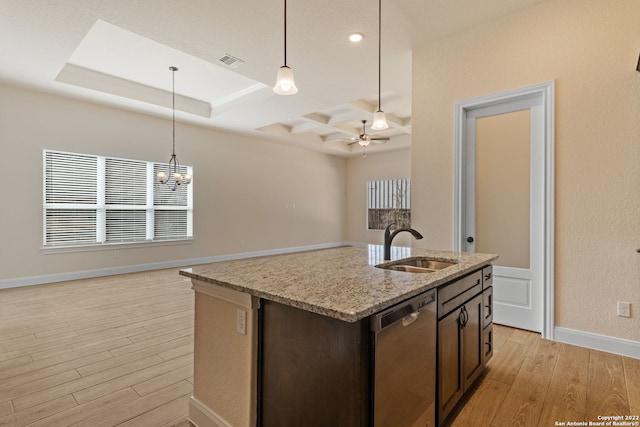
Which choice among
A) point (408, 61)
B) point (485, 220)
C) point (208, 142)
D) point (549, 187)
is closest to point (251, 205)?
point (208, 142)

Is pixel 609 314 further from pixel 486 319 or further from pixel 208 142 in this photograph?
pixel 208 142

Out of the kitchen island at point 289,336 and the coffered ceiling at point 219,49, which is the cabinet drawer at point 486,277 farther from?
the coffered ceiling at point 219,49

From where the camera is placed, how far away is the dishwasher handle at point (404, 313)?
1208 millimetres

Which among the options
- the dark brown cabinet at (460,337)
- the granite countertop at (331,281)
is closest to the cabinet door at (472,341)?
the dark brown cabinet at (460,337)

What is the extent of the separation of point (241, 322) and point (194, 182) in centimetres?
627

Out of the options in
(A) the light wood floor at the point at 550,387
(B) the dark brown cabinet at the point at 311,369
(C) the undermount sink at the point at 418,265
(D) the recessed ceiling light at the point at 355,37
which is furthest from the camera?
(D) the recessed ceiling light at the point at 355,37

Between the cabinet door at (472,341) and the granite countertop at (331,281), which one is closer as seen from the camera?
the granite countertop at (331,281)

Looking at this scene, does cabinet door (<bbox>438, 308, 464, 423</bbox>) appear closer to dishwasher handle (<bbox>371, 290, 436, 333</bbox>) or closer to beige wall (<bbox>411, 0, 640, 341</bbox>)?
dishwasher handle (<bbox>371, 290, 436, 333</bbox>)

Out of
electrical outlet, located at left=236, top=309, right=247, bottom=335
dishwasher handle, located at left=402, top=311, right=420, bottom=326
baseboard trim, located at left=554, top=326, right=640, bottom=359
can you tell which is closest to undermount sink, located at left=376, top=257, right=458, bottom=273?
dishwasher handle, located at left=402, top=311, right=420, bottom=326

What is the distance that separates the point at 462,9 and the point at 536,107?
120 cm

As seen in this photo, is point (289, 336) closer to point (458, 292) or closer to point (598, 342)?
point (458, 292)

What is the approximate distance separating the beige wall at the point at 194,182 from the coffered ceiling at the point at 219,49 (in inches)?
18.4

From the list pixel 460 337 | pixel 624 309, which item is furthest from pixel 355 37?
pixel 624 309

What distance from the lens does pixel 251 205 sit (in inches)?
329
